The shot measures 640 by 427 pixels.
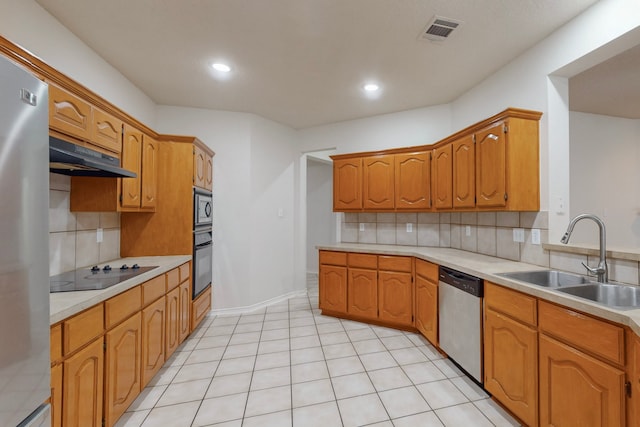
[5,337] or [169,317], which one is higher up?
[5,337]

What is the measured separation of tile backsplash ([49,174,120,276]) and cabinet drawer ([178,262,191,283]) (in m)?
0.63

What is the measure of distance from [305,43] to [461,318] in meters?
2.49

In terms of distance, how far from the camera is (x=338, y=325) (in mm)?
3184

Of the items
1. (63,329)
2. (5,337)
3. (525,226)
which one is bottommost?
(63,329)

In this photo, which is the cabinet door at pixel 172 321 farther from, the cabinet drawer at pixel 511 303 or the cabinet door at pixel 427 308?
the cabinet drawer at pixel 511 303

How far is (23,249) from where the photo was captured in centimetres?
81

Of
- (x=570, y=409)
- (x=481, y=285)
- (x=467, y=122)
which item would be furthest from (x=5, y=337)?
(x=467, y=122)

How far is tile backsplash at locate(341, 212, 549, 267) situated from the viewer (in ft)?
7.28

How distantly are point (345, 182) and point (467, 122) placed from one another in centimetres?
153

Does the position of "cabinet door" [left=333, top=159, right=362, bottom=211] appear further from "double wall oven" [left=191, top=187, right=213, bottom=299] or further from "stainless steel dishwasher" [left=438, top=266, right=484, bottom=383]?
"double wall oven" [left=191, top=187, right=213, bottom=299]

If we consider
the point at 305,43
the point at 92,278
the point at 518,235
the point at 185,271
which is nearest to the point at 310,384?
the point at 185,271

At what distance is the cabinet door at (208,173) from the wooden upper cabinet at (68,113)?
1.43 metres

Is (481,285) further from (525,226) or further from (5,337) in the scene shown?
(5,337)

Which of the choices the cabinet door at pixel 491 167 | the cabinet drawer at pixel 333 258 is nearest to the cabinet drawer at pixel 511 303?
the cabinet door at pixel 491 167
